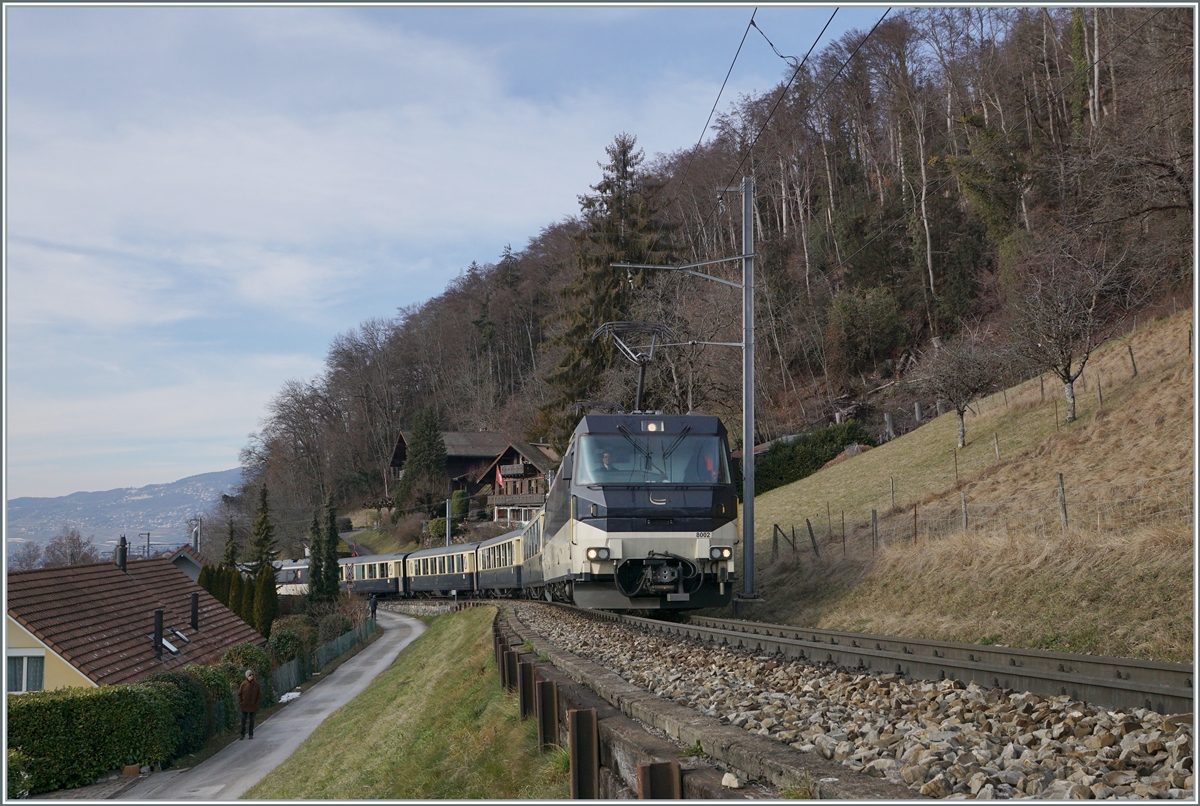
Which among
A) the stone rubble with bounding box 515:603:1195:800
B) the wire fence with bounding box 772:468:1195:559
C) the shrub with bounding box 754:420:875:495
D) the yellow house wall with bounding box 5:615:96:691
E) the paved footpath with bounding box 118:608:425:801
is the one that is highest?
the shrub with bounding box 754:420:875:495

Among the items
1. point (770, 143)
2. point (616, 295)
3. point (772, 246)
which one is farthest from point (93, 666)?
point (770, 143)

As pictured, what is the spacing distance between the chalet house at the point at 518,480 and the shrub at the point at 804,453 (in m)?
24.0

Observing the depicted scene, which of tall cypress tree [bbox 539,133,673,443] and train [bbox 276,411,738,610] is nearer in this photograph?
train [bbox 276,411,738,610]

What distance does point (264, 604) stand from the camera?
37.9m

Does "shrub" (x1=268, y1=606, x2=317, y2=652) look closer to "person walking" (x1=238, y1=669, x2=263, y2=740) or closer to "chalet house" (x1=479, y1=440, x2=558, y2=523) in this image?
"person walking" (x1=238, y1=669, x2=263, y2=740)

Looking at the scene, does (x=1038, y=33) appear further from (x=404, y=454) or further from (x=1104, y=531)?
(x=404, y=454)

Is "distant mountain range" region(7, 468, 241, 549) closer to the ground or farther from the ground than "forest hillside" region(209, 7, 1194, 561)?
closer to the ground

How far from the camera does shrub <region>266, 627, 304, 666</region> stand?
3019 centimetres

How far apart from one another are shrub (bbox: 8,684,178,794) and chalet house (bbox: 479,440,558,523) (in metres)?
44.9

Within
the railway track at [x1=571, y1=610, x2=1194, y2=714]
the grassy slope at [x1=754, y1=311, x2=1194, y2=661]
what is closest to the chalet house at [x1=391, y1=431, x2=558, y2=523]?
the grassy slope at [x1=754, y1=311, x2=1194, y2=661]

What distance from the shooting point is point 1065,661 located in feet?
23.6

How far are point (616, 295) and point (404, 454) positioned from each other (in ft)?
148

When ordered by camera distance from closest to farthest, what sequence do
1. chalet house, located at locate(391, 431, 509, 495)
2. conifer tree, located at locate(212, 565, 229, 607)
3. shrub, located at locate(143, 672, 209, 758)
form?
shrub, located at locate(143, 672, 209, 758) < conifer tree, located at locate(212, 565, 229, 607) < chalet house, located at locate(391, 431, 509, 495)

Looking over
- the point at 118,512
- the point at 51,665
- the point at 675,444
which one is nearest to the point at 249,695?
the point at 51,665
